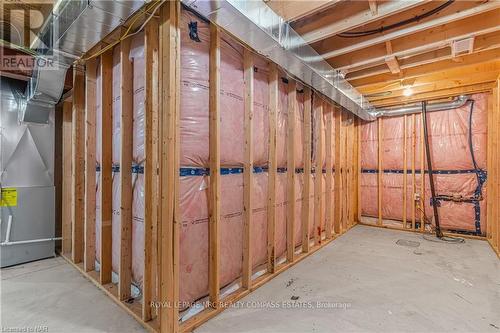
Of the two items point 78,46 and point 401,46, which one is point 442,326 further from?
point 78,46

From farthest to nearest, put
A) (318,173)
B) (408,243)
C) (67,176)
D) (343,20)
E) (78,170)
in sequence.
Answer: (408,243) → (318,173) → (67,176) → (78,170) → (343,20)

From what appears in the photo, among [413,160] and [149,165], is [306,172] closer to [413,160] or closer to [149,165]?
[149,165]

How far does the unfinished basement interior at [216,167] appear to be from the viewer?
180 cm

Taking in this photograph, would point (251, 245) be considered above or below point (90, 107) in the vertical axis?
below

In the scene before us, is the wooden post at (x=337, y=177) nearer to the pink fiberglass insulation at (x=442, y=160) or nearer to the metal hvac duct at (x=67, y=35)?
the pink fiberglass insulation at (x=442, y=160)

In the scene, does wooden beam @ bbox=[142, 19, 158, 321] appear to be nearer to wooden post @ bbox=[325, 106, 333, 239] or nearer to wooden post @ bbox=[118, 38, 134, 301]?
wooden post @ bbox=[118, 38, 134, 301]

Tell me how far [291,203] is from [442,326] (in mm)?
1650

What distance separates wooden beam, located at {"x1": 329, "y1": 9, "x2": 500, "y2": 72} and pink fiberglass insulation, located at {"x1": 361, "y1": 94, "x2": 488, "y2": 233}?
6.15ft

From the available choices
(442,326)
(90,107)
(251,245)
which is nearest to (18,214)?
(90,107)

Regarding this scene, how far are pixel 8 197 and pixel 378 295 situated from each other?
13.9 feet

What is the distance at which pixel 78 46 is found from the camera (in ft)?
6.66

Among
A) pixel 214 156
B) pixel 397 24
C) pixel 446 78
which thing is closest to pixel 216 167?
pixel 214 156

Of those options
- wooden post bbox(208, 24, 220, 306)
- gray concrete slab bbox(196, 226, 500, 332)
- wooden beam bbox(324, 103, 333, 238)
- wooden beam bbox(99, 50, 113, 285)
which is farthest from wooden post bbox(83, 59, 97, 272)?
wooden beam bbox(324, 103, 333, 238)

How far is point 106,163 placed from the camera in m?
2.32
